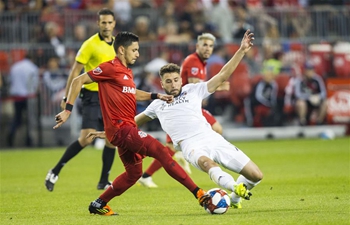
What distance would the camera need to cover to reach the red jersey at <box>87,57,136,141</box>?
9548 millimetres

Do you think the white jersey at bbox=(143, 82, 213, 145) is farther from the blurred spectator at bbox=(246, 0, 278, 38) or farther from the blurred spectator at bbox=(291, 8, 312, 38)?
the blurred spectator at bbox=(291, 8, 312, 38)

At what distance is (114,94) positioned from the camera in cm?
961

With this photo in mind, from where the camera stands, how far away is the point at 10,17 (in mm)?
25328

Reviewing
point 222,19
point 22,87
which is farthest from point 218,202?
point 222,19

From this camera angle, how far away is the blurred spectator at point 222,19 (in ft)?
87.7

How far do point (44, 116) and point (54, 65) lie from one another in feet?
5.29

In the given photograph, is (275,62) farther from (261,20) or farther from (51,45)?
(51,45)

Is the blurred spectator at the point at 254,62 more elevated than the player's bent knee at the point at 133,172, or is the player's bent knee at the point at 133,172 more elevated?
the blurred spectator at the point at 254,62

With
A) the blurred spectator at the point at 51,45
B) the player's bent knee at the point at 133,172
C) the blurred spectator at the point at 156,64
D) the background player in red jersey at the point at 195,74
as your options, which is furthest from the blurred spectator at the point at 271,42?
the player's bent knee at the point at 133,172

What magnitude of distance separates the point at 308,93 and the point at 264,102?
145cm

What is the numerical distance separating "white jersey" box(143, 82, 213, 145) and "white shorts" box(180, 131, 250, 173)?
0.14m

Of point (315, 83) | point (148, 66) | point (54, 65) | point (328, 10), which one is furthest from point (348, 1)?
point (54, 65)

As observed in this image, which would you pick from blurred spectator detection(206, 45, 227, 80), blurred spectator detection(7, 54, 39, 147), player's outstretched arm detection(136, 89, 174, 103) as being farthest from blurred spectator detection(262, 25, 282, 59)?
player's outstretched arm detection(136, 89, 174, 103)

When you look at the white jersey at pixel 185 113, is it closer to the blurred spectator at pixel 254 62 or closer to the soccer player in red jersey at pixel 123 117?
the soccer player in red jersey at pixel 123 117
